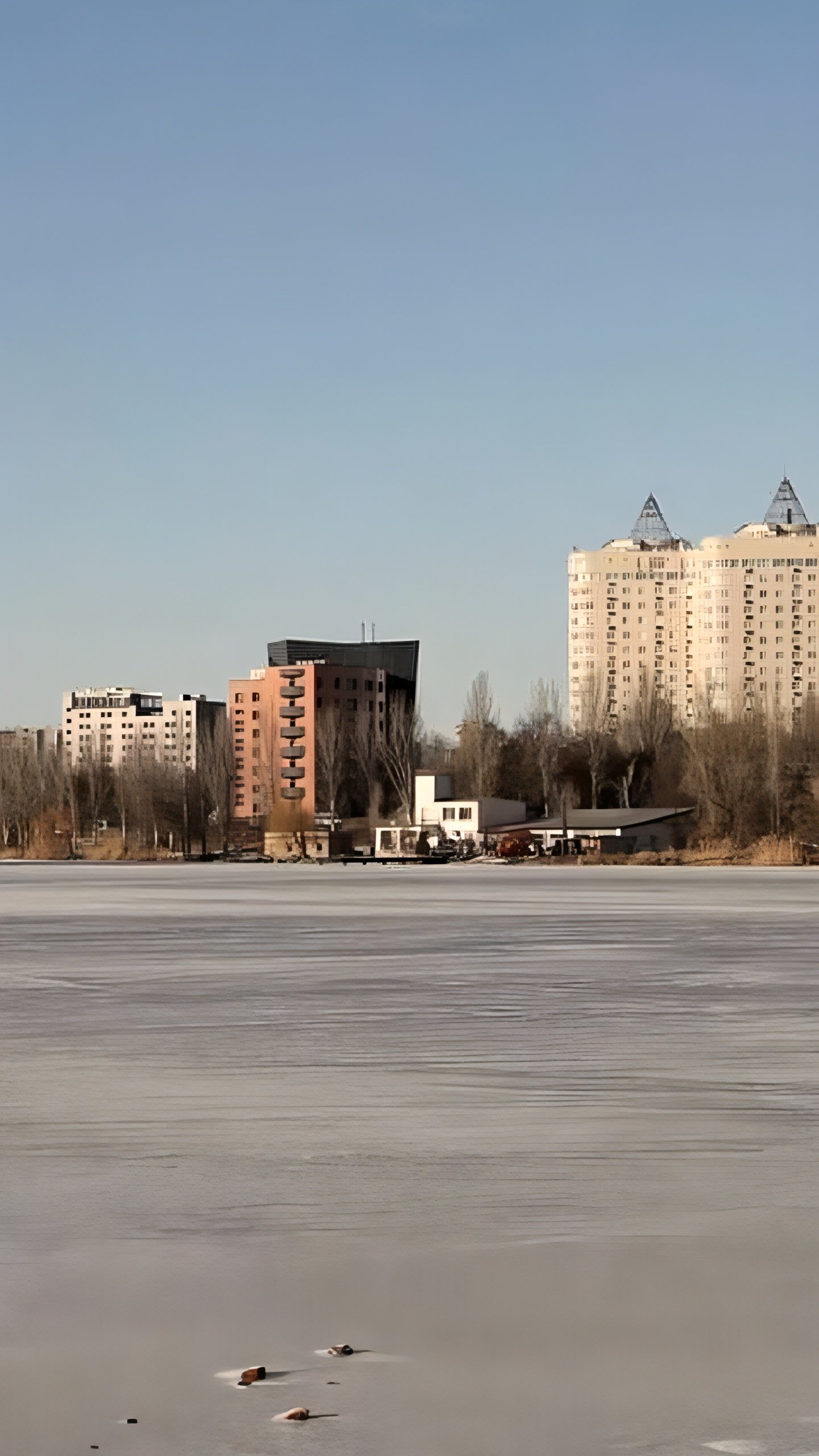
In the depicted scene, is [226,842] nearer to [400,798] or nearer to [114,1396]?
[400,798]

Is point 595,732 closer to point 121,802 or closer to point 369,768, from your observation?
point 369,768

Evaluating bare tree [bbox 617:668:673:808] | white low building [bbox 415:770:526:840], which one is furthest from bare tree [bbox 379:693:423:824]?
bare tree [bbox 617:668:673:808]

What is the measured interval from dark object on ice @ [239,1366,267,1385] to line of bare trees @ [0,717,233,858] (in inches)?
4481

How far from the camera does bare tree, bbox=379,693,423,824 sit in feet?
422

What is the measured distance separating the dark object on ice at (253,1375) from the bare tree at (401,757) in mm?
118449

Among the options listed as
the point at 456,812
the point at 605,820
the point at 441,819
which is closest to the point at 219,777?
the point at 441,819

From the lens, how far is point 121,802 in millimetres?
130250

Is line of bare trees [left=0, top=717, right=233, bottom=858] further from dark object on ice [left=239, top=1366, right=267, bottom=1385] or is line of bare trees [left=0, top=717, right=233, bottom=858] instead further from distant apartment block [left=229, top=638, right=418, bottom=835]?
dark object on ice [left=239, top=1366, right=267, bottom=1385]

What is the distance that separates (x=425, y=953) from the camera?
87.5ft

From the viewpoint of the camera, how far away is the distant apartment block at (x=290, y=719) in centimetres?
13975

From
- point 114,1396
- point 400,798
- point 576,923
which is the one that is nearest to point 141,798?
point 400,798

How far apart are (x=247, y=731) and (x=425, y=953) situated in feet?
402

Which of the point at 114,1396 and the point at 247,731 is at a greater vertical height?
the point at 247,731

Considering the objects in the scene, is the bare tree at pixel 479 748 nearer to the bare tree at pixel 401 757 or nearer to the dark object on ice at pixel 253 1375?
the bare tree at pixel 401 757
